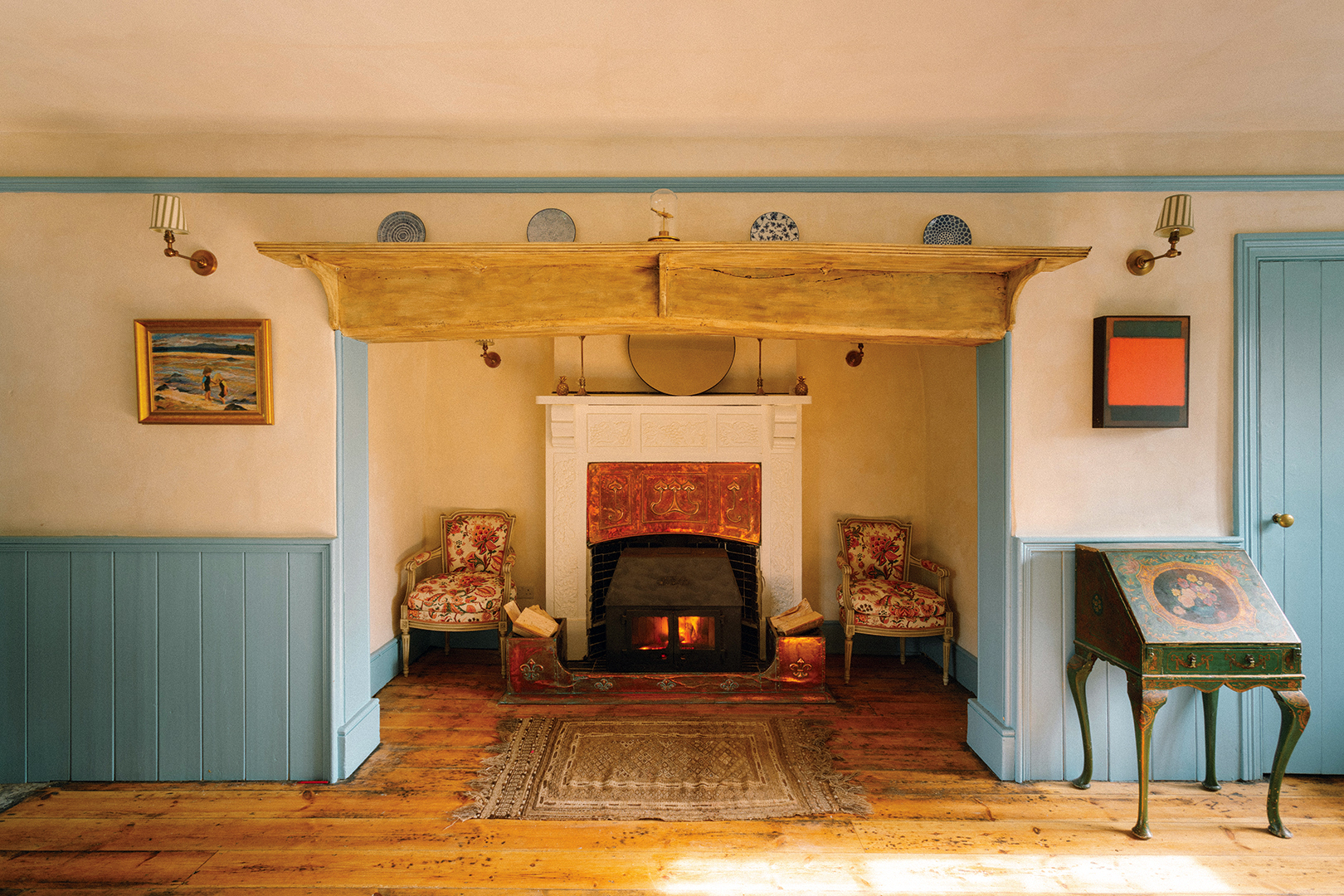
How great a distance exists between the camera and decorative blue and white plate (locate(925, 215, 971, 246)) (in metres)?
2.79

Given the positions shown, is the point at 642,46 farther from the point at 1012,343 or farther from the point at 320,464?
the point at 320,464

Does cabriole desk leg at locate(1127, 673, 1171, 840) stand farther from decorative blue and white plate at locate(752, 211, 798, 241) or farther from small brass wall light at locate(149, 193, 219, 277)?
small brass wall light at locate(149, 193, 219, 277)

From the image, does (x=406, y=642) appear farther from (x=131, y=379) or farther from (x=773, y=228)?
(x=773, y=228)

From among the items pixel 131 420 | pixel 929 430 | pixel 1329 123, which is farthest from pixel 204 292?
pixel 1329 123

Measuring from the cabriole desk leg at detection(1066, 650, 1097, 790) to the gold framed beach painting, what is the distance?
145 inches

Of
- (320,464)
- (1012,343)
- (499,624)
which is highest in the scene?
(1012,343)

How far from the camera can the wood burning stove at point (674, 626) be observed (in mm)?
3816

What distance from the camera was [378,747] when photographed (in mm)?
3143

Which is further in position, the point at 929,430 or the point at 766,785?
the point at 929,430

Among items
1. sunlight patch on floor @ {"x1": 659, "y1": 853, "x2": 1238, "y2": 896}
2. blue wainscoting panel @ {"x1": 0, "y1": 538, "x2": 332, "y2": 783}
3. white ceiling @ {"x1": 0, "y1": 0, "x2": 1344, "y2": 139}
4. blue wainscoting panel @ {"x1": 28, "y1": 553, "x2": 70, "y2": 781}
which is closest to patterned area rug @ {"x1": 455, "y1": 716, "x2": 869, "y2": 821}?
sunlight patch on floor @ {"x1": 659, "y1": 853, "x2": 1238, "y2": 896}

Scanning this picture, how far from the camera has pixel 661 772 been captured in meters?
2.91

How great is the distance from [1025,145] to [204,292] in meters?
3.67

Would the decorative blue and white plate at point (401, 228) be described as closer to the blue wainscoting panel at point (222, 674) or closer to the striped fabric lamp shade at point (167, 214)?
the striped fabric lamp shade at point (167, 214)

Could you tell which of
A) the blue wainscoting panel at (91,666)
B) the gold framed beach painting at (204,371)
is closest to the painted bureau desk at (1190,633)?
the gold framed beach painting at (204,371)
